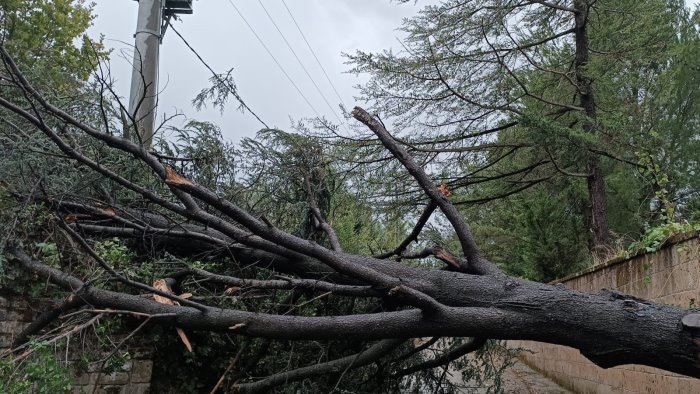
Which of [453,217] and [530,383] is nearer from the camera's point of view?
[453,217]

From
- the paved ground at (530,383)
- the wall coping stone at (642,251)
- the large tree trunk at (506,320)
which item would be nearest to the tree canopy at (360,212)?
the large tree trunk at (506,320)

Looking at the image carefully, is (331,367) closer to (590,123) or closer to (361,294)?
(361,294)

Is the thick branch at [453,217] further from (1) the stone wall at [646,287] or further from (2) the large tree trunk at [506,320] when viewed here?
(1) the stone wall at [646,287]

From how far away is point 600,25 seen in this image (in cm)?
978

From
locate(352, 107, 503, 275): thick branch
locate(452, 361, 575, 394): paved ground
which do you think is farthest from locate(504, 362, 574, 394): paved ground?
locate(352, 107, 503, 275): thick branch

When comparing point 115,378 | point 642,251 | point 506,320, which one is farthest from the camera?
point 642,251

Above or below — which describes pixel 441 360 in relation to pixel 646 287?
Result: below

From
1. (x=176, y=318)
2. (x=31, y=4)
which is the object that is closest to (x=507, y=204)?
(x=176, y=318)

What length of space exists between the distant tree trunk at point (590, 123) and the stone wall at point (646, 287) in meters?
1.73

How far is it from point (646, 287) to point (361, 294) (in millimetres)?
3521

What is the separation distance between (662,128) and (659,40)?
2.40 m

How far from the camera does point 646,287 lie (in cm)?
583

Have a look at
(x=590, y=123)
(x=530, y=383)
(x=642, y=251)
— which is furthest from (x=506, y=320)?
(x=530, y=383)

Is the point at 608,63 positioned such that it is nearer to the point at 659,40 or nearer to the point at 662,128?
the point at 659,40
